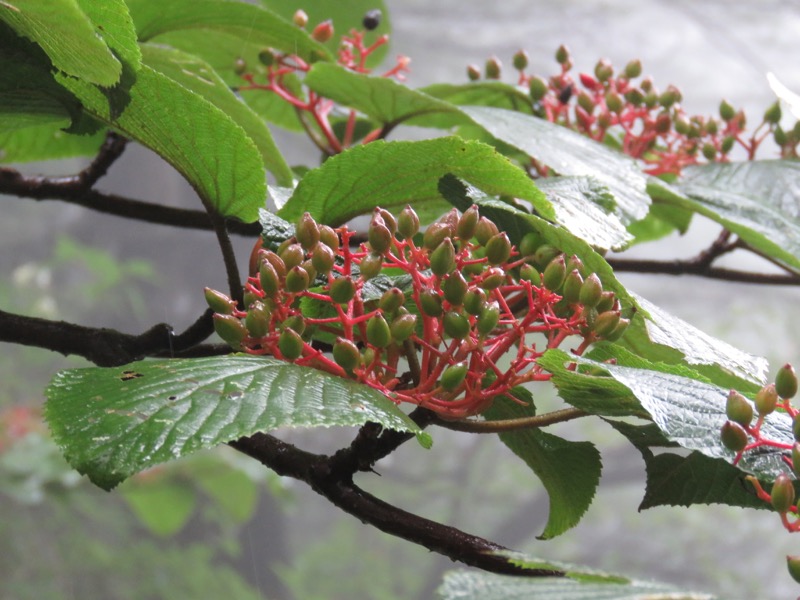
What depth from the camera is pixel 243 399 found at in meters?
0.21

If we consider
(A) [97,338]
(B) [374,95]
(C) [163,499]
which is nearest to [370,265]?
(A) [97,338]

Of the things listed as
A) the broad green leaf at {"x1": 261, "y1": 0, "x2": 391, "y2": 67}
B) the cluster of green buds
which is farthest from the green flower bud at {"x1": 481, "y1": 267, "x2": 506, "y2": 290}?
the broad green leaf at {"x1": 261, "y1": 0, "x2": 391, "y2": 67}

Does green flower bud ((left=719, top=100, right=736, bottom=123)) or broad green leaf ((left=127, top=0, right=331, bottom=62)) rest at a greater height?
green flower bud ((left=719, top=100, right=736, bottom=123))

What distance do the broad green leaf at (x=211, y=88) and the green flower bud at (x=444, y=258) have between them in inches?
5.8

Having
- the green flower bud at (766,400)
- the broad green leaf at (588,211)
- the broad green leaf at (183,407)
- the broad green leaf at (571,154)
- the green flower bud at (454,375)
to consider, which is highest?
the broad green leaf at (571,154)

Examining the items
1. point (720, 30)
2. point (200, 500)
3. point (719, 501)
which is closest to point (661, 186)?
point (719, 501)

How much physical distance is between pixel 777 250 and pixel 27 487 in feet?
4.40

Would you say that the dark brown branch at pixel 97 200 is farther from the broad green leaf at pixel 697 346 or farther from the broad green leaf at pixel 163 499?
the broad green leaf at pixel 163 499

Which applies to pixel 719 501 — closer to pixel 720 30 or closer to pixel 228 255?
pixel 228 255

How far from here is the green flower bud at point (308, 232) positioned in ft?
0.78

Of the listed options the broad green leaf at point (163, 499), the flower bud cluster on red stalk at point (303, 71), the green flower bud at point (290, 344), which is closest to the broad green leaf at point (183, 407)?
the green flower bud at point (290, 344)

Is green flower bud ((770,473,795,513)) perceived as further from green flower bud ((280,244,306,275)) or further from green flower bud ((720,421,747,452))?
green flower bud ((280,244,306,275))

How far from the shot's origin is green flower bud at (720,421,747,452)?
0.66ft

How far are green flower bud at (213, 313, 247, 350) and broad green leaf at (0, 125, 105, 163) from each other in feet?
0.86
